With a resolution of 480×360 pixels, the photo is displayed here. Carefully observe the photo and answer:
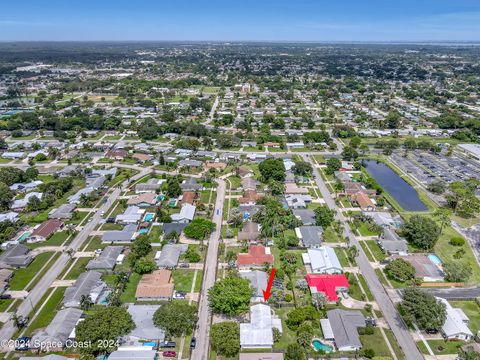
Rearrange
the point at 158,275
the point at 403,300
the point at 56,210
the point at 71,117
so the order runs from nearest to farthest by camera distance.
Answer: the point at 403,300 → the point at 158,275 → the point at 56,210 → the point at 71,117

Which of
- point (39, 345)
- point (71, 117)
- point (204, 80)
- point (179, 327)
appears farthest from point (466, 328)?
point (204, 80)

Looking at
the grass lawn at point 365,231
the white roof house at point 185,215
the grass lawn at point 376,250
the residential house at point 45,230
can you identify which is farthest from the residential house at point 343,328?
the residential house at point 45,230

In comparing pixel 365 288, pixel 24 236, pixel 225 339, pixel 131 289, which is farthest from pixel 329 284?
pixel 24 236

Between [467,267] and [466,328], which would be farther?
[467,267]

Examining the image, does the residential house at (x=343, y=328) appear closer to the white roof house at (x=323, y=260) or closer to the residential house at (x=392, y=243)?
the white roof house at (x=323, y=260)

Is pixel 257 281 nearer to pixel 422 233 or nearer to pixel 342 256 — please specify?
pixel 342 256

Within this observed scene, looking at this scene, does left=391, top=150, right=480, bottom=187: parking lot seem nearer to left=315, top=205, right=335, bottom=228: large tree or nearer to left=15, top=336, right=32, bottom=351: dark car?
left=315, top=205, right=335, bottom=228: large tree

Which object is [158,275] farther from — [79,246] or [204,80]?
[204,80]
